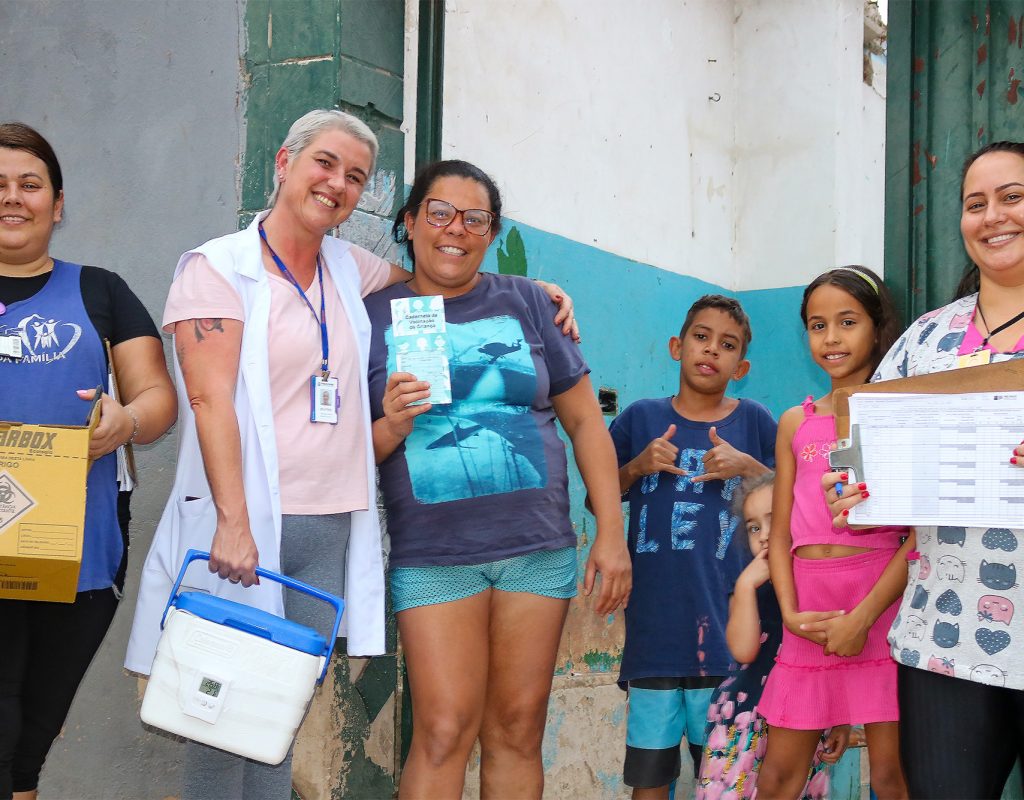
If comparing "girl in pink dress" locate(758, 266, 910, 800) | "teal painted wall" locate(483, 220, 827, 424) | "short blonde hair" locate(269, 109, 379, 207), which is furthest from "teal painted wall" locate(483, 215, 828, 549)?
"girl in pink dress" locate(758, 266, 910, 800)

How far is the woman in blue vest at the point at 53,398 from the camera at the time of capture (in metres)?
2.69

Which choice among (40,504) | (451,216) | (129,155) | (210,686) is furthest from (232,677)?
(129,155)

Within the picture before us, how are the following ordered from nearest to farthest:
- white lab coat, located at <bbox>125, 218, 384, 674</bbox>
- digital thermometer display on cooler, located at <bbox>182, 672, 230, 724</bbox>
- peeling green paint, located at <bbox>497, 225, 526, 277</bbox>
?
digital thermometer display on cooler, located at <bbox>182, 672, 230, 724</bbox> → white lab coat, located at <bbox>125, 218, 384, 674</bbox> → peeling green paint, located at <bbox>497, 225, 526, 277</bbox>

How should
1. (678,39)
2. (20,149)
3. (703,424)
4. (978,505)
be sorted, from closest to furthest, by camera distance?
(978,505) → (20,149) → (703,424) → (678,39)

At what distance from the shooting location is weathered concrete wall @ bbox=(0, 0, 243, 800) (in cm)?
366

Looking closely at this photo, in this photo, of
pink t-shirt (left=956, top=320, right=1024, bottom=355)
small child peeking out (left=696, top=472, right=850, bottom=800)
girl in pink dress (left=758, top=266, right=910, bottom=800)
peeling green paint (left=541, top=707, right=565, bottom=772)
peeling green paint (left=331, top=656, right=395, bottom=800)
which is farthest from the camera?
peeling green paint (left=541, top=707, right=565, bottom=772)

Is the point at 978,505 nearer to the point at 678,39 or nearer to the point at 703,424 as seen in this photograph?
the point at 703,424

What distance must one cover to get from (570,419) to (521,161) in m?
2.05

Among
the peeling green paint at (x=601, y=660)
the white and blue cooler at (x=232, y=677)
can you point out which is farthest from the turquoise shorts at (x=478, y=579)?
the peeling green paint at (x=601, y=660)

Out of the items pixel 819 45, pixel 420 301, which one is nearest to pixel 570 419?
pixel 420 301

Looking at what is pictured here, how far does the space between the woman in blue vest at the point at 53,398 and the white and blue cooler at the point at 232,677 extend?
44cm

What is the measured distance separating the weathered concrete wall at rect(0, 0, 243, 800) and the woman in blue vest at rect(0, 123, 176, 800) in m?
0.88

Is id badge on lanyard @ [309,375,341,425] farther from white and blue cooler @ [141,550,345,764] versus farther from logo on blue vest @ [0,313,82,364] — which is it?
logo on blue vest @ [0,313,82,364]

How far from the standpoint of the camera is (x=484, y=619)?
2.85 metres
